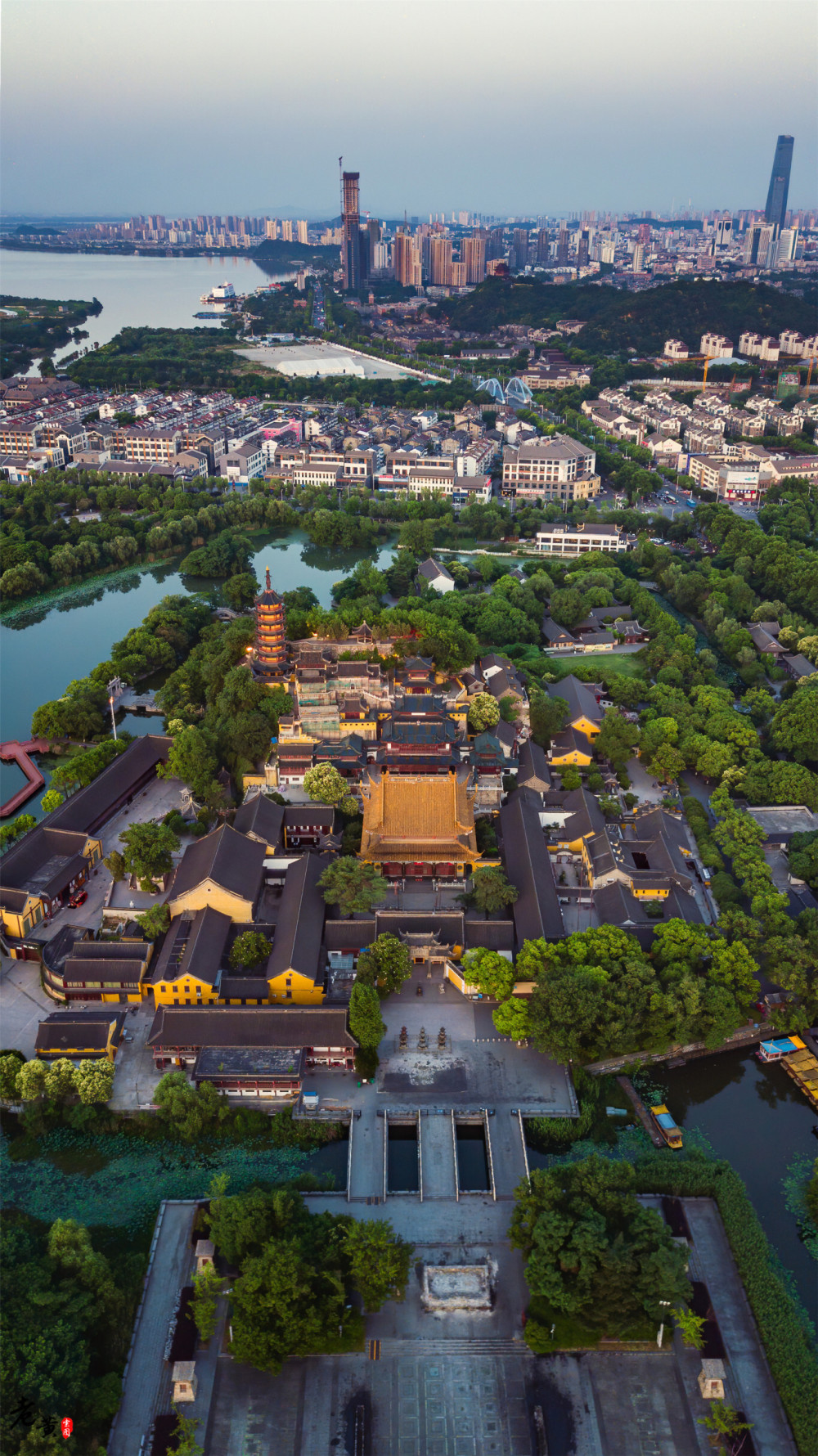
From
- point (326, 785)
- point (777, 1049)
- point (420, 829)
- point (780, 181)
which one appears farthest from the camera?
point (780, 181)

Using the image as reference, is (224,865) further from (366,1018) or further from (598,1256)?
(598,1256)

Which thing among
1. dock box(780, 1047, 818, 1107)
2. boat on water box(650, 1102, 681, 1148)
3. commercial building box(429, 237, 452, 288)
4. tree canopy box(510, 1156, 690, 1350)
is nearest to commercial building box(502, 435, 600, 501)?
dock box(780, 1047, 818, 1107)

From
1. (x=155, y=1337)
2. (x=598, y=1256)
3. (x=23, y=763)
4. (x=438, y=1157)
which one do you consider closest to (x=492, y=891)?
(x=438, y=1157)

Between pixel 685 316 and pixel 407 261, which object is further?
pixel 407 261

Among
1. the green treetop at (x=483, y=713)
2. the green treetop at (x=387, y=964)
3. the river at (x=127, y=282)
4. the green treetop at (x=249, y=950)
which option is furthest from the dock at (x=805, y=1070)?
the river at (x=127, y=282)

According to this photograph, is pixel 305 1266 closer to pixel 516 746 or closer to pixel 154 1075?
pixel 154 1075

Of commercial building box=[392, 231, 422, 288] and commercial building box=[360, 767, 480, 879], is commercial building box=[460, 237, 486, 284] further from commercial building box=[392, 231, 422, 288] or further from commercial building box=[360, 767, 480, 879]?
commercial building box=[360, 767, 480, 879]
